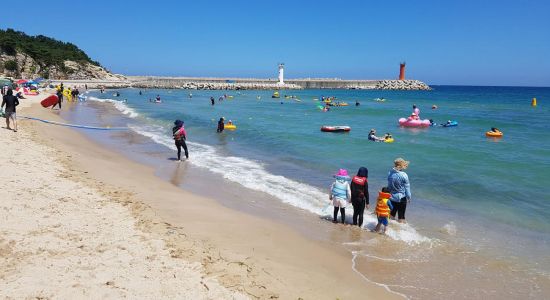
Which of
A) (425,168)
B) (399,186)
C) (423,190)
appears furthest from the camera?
(425,168)

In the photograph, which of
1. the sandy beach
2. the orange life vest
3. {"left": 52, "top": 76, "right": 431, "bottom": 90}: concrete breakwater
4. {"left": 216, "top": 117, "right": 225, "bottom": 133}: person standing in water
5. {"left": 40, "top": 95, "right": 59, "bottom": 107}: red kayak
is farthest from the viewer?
{"left": 52, "top": 76, "right": 431, "bottom": 90}: concrete breakwater

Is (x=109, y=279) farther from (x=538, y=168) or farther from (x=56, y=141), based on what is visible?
(x=538, y=168)

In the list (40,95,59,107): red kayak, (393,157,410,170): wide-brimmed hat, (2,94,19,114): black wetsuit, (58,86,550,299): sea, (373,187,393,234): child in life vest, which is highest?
(2,94,19,114): black wetsuit

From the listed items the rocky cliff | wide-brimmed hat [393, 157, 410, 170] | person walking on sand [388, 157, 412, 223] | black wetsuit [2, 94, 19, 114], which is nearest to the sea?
person walking on sand [388, 157, 412, 223]

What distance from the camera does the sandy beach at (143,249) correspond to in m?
4.93

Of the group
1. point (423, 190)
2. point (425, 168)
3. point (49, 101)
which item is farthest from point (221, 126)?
point (49, 101)

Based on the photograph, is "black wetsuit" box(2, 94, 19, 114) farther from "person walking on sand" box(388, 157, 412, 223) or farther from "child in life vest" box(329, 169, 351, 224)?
"person walking on sand" box(388, 157, 412, 223)

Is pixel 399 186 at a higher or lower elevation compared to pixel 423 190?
higher

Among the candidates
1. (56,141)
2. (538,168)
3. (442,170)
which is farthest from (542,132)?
(56,141)

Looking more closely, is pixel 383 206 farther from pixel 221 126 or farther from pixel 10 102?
pixel 221 126

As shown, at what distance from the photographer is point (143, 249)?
5.97 m

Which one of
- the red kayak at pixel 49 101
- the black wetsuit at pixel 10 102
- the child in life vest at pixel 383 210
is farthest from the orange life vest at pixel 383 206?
the red kayak at pixel 49 101

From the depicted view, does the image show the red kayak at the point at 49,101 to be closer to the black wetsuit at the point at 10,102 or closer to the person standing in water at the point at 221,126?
the person standing in water at the point at 221,126

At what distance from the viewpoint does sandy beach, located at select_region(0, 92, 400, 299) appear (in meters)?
4.93
